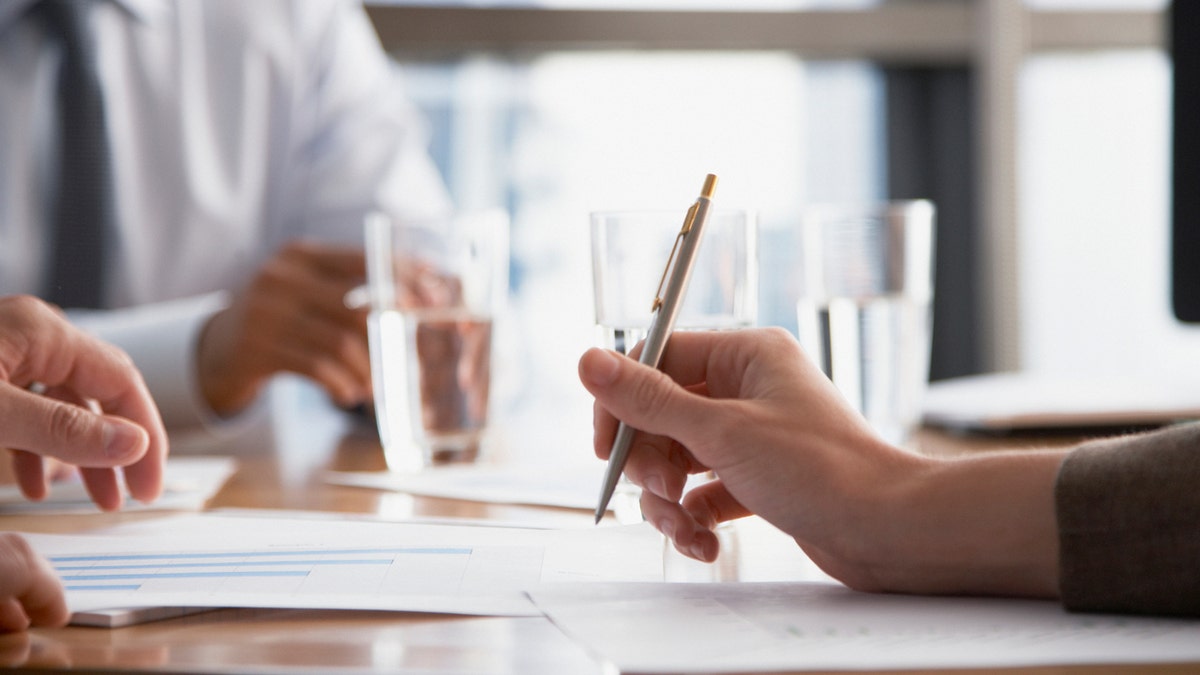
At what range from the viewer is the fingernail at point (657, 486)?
519 millimetres

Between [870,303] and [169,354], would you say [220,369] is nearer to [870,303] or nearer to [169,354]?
[169,354]

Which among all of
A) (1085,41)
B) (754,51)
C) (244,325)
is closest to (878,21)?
(754,51)

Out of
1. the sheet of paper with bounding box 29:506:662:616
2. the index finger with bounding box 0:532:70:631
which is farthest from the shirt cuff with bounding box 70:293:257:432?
the index finger with bounding box 0:532:70:631

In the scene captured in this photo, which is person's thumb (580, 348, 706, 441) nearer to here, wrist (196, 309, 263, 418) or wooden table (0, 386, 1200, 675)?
wooden table (0, 386, 1200, 675)

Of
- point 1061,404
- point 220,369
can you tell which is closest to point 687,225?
point 1061,404

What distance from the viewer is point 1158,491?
425 mm

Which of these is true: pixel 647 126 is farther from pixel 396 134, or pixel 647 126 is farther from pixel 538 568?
pixel 538 568

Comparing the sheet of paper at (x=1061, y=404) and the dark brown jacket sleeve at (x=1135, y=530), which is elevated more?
the dark brown jacket sleeve at (x=1135, y=530)

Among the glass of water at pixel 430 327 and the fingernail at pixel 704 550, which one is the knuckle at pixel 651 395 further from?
the glass of water at pixel 430 327

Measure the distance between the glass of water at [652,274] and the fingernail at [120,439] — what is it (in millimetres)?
267

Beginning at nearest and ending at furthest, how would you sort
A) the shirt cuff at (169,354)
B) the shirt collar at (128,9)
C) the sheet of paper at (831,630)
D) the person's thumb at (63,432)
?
the sheet of paper at (831,630), the person's thumb at (63,432), the shirt cuff at (169,354), the shirt collar at (128,9)

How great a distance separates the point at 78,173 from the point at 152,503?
84 centimetres

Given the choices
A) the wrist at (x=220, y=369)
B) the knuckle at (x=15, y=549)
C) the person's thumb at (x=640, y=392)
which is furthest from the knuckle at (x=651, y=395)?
the wrist at (x=220, y=369)

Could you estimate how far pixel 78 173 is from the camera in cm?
140
